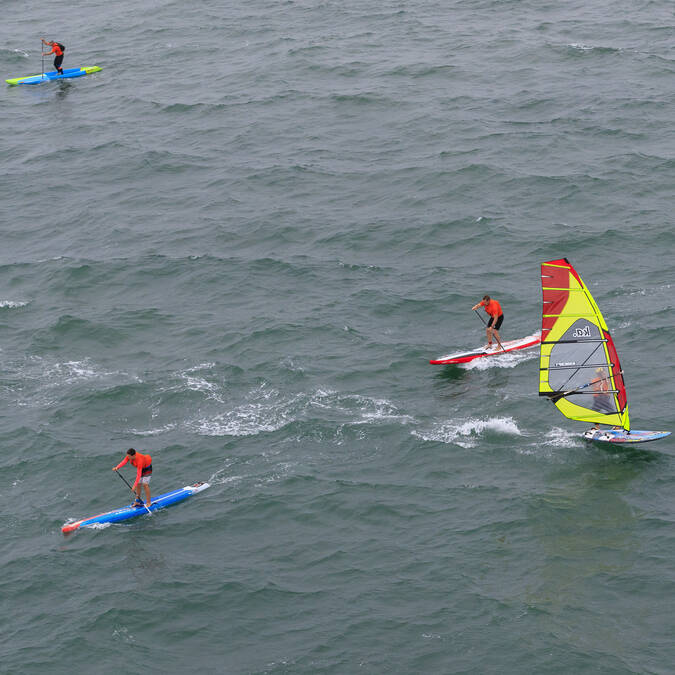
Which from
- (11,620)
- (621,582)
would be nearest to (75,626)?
(11,620)

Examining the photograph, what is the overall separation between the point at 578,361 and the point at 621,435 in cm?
243

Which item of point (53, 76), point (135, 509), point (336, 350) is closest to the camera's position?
point (135, 509)

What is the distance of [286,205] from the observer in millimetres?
46406

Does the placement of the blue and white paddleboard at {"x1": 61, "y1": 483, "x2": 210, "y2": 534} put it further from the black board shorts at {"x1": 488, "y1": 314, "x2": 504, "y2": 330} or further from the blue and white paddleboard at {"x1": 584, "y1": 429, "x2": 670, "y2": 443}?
the black board shorts at {"x1": 488, "y1": 314, "x2": 504, "y2": 330}

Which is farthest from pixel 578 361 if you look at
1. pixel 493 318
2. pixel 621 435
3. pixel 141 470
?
pixel 141 470

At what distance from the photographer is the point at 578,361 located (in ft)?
98.5

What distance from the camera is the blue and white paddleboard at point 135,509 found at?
28.3 m

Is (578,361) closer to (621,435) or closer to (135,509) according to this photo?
(621,435)

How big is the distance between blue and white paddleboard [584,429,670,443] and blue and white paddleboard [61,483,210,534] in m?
11.3

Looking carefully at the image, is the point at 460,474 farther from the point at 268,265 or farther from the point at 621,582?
the point at 268,265

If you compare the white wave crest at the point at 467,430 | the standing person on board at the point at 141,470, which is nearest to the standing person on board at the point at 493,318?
the white wave crest at the point at 467,430

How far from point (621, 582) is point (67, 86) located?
48.7 meters

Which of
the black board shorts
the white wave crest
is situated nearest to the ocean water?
the white wave crest

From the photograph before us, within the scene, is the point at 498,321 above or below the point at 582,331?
below
